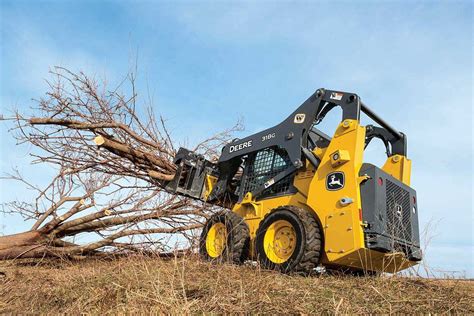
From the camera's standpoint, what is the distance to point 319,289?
13.0 feet

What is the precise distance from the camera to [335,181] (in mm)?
5254

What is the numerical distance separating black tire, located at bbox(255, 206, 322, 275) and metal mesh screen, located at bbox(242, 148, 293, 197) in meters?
0.77

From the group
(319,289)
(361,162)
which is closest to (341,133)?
(361,162)

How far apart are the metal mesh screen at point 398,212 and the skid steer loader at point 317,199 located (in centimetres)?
1

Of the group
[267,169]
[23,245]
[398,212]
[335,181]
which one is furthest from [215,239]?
[23,245]

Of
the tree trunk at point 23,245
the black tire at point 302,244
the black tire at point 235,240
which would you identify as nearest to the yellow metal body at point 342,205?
the black tire at point 302,244

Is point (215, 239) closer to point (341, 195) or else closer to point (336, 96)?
point (341, 195)

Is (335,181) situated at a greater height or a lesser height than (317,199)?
greater

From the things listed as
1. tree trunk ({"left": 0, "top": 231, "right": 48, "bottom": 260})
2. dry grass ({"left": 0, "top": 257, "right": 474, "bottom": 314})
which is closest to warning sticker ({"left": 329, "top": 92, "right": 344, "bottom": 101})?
dry grass ({"left": 0, "top": 257, "right": 474, "bottom": 314})

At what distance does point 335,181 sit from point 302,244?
867mm

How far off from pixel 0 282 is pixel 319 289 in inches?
184

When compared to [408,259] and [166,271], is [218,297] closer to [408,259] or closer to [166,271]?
[166,271]

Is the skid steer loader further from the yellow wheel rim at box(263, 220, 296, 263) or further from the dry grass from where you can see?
the dry grass

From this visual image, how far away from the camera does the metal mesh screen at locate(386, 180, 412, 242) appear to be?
525 cm
